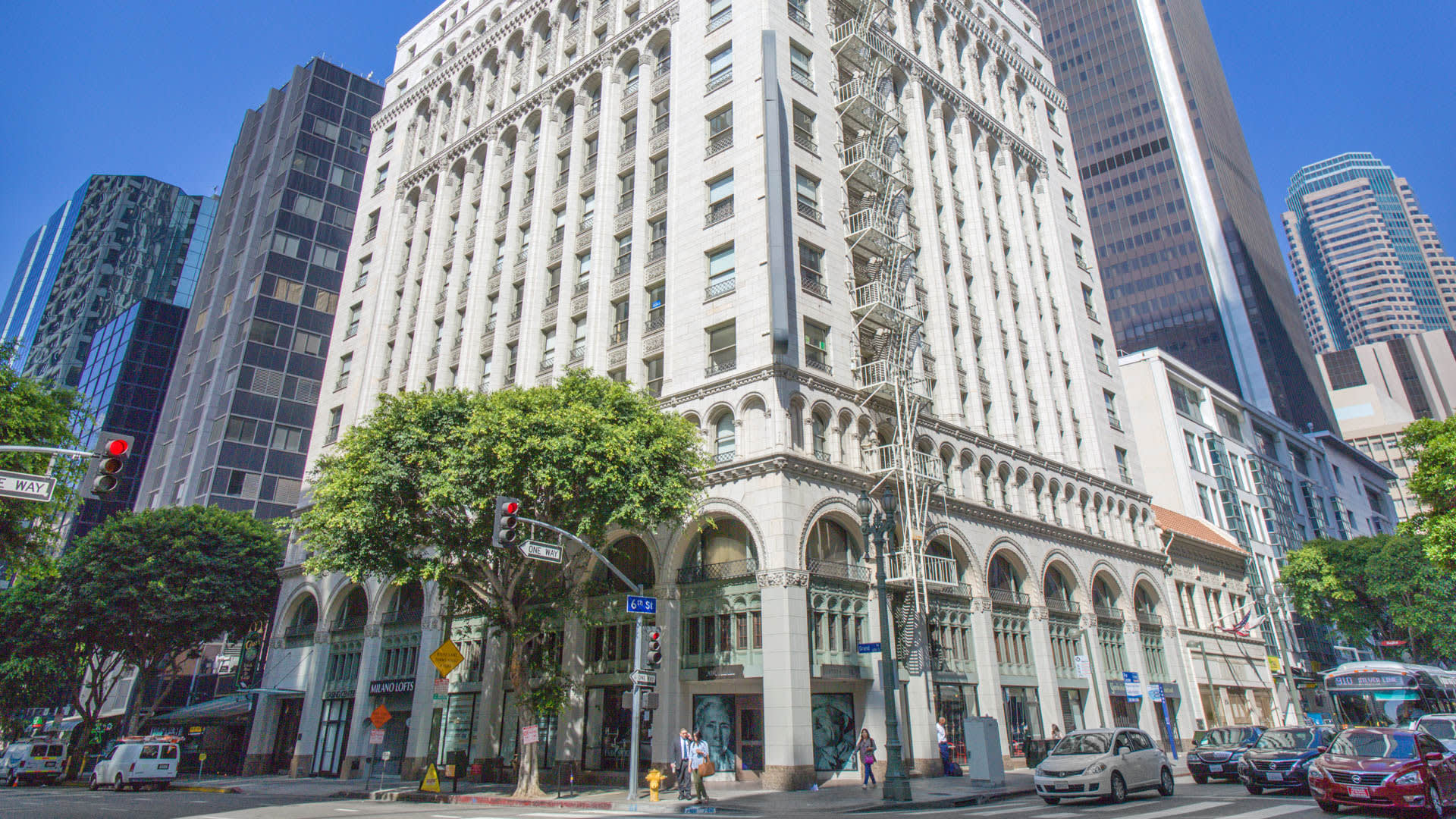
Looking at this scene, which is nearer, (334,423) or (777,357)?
(777,357)

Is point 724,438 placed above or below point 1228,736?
above

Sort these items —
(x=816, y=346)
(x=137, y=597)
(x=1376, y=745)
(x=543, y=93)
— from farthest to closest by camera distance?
(x=543, y=93) → (x=137, y=597) → (x=816, y=346) → (x=1376, y=745)

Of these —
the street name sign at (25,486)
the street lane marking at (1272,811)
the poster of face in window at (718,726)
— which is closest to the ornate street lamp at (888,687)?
the street lane marking at (1272,811)

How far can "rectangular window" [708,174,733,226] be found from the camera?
1359 inches

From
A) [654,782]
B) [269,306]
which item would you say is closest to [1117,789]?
[654,782]

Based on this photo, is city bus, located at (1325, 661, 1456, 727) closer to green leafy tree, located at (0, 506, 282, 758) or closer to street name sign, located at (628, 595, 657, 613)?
street name sign, located at (628, 595, 657, 613)

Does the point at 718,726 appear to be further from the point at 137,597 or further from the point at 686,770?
the point at 137,597

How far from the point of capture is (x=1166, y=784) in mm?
20391

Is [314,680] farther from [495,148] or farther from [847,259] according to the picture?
[847,259]

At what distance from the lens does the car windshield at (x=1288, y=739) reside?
2057cm

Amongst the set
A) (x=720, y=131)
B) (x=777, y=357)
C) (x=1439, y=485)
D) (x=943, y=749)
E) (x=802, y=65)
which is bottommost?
(x=943, y=749)

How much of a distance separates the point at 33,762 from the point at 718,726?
34418 millimetres

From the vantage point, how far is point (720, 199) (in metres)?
35.1

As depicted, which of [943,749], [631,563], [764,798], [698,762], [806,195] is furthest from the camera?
[806,195]
